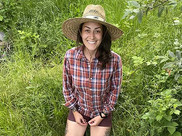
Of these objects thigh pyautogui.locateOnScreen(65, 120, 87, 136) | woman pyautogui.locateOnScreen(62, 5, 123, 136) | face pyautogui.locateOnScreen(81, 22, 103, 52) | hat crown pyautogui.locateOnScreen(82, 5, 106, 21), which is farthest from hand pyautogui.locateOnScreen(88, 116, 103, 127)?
hat crown pyautogui.locateOnScreen(82, 5, 106, 21)

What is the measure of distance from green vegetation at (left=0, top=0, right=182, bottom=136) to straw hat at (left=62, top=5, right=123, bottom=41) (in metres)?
0.23

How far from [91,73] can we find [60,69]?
90 cm

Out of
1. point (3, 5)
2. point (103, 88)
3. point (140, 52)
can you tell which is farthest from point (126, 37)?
point (3, 5)

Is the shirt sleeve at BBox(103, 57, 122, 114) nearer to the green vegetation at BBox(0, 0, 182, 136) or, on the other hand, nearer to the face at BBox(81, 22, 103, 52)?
the green vegetation at BBox(0, 0, 182, 136)

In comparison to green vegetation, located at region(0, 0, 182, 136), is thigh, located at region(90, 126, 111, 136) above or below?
below

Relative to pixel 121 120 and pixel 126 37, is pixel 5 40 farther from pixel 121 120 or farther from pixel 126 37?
pixel 121 120

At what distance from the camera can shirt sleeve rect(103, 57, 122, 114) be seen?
6.37 ft

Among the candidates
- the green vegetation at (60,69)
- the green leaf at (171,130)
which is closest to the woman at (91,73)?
the green vegetation at (60,69)

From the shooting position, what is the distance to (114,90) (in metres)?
2.03

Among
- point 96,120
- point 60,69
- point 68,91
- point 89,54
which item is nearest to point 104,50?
point 89,54

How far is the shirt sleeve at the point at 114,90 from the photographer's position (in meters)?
1.94

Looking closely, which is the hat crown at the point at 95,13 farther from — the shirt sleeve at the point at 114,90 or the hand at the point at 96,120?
the hand at the point at 96,120

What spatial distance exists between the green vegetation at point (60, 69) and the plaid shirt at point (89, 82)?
20 centimetres

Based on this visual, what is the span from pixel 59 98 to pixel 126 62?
99 centimetres
